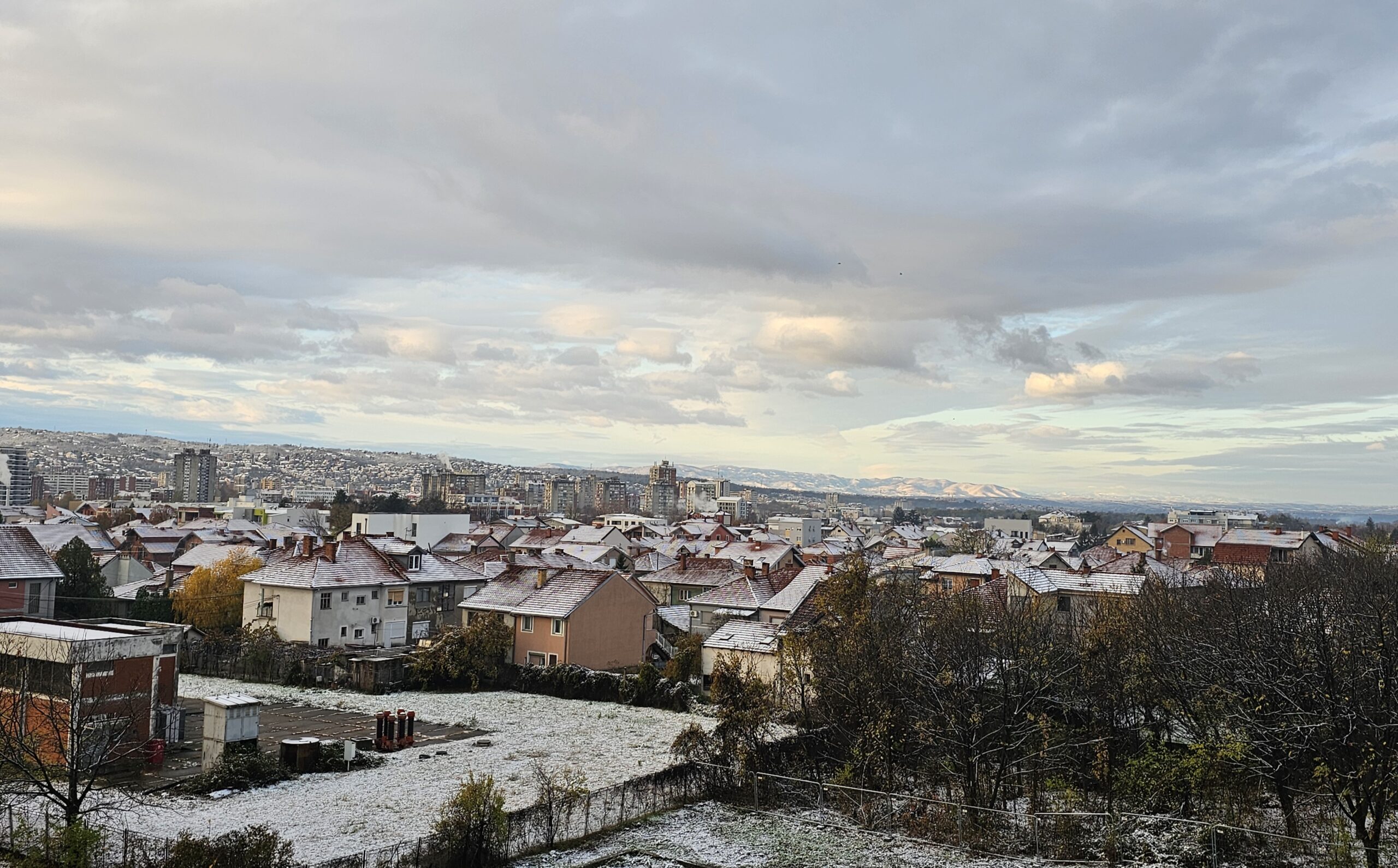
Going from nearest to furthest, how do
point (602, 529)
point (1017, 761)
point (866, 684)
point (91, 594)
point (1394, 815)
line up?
point (1394, 815), point (1017, 761), point (866, 684), point (91, 594), point (602, 529)

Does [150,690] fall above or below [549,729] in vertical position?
above

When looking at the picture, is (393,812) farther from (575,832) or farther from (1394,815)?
(1394,815)

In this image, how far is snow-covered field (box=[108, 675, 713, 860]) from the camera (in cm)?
2000

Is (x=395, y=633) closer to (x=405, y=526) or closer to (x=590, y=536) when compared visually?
(x=590, y=536)

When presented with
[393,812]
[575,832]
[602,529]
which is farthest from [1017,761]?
[602,529]

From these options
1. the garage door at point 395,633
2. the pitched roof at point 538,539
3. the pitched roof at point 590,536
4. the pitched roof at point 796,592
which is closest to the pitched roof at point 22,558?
the garage door at point 395,633

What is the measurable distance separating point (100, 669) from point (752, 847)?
58.4ft

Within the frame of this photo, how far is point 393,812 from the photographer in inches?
835

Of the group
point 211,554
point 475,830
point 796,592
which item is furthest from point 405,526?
point 475,830

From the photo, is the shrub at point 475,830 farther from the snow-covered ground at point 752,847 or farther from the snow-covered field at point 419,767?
the snow-covered field at point 419,767

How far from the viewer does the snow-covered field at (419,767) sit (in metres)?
20.0

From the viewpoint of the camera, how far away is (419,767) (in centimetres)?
2584

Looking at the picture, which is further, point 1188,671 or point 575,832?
point 1188,671

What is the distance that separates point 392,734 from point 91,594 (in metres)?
35.4
